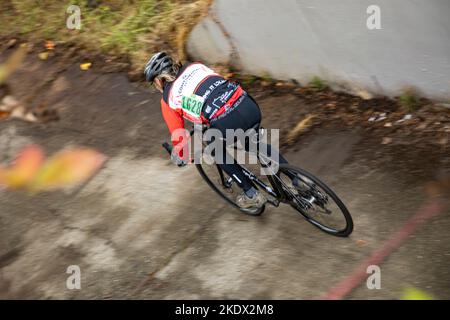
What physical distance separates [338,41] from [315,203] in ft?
7.70

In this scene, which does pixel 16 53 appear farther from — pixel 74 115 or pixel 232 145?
pixel 232 145

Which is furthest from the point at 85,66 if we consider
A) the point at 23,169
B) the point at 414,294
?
the point at 414,294

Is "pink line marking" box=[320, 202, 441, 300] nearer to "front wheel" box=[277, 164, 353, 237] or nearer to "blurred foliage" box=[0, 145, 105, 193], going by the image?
"front wheel" box=[277, 164, 353, 237]

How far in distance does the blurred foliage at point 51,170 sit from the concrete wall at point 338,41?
2451 mm

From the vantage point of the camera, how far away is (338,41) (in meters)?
6.75

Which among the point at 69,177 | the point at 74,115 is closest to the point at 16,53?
the point at 74,115

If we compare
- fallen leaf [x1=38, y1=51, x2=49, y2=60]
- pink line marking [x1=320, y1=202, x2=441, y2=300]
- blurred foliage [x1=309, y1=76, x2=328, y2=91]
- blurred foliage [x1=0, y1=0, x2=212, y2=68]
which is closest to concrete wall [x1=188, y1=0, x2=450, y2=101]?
blurred foliage [x1=309, y1=76, x2=328, y2=91]

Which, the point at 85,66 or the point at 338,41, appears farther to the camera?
the point at 85,66

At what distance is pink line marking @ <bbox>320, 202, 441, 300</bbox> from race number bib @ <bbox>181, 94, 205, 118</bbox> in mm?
2091

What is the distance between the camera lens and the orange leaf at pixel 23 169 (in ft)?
24.9

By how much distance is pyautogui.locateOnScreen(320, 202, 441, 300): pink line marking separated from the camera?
5016 mm

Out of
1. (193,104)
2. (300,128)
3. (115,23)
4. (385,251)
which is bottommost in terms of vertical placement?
(385,251)

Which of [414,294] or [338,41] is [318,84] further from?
[414,294]

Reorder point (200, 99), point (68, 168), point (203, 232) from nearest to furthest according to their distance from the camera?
1. point (200, 99)
2. point (203, 232)
3. point (68, 168)
